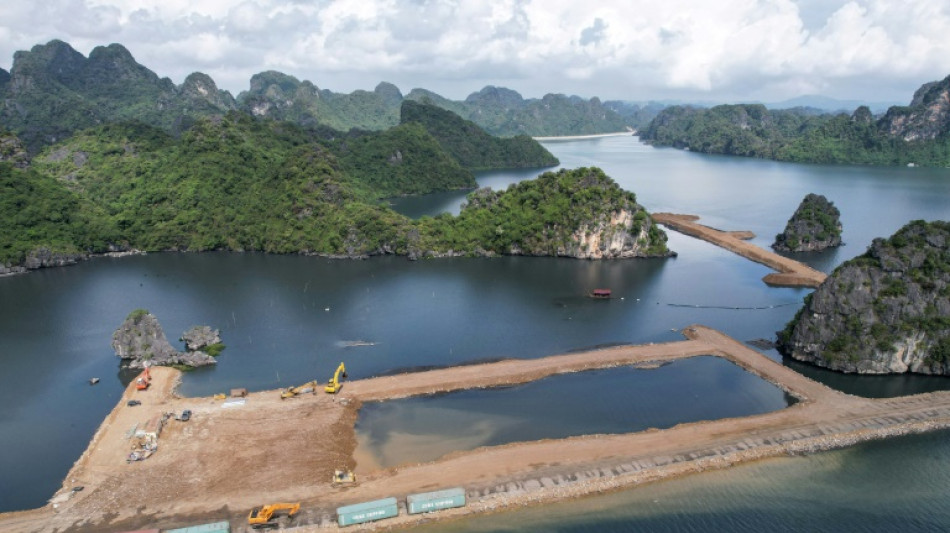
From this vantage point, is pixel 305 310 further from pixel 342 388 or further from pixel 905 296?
pixel 905 296

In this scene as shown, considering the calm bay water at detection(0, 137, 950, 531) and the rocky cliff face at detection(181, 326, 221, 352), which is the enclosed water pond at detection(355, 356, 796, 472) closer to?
the calm bay water at detection(0, 137, 950, 531)

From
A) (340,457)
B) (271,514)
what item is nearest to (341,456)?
(340,457)

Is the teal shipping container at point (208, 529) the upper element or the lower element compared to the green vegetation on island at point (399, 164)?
lower

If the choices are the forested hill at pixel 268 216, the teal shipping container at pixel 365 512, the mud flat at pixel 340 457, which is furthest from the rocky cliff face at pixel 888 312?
the teal shipping container at pixel 365 512

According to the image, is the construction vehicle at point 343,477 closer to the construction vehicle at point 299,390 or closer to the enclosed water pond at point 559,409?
the enclosed water pond at point 559,409

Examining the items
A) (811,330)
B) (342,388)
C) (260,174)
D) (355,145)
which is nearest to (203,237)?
(260,174)

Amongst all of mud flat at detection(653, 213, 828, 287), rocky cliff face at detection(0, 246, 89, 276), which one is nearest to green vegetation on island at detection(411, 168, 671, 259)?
mud flat at detection(653, 213, 828, 287)

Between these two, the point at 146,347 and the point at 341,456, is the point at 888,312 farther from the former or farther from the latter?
the point at 146,347
